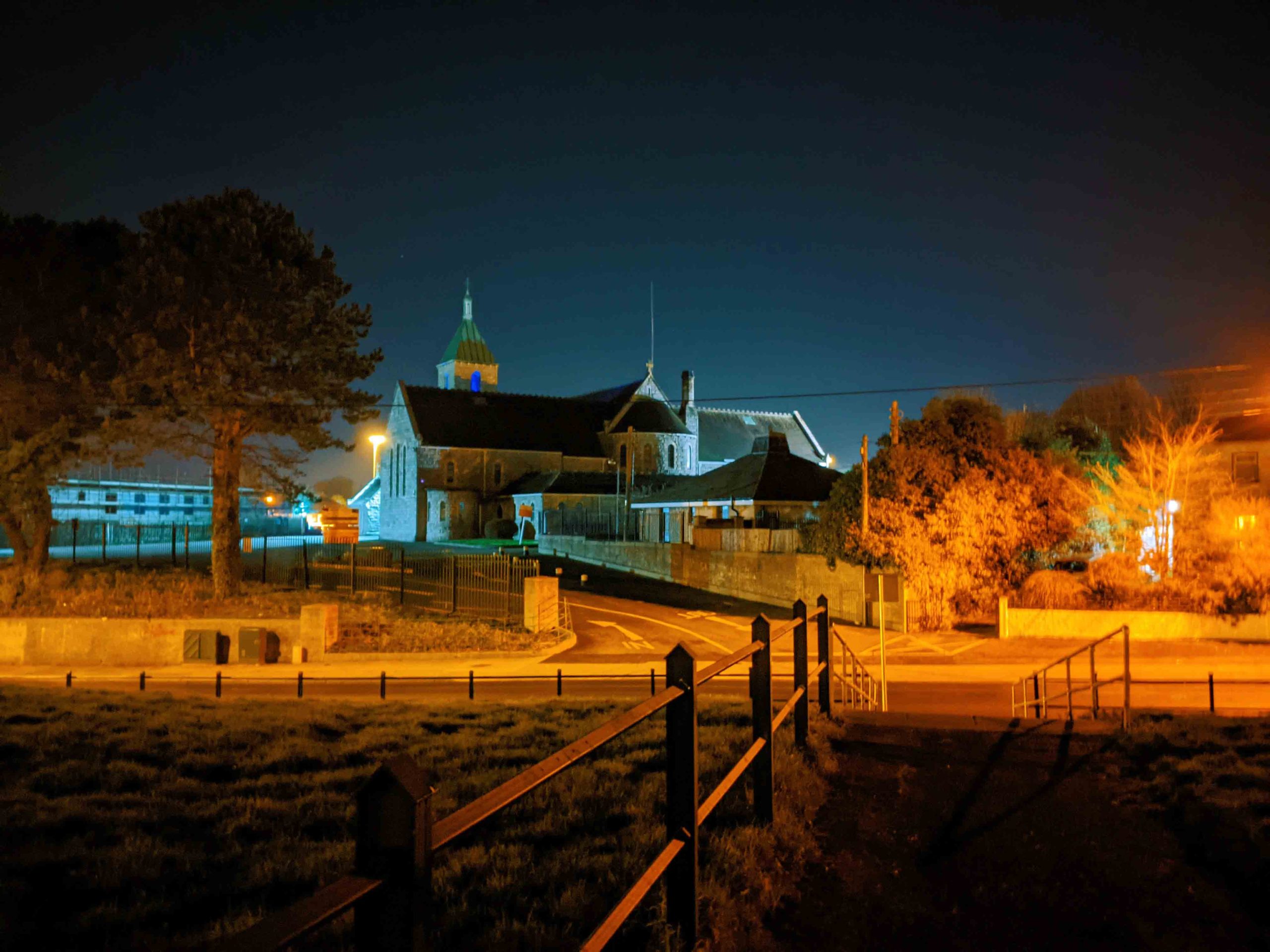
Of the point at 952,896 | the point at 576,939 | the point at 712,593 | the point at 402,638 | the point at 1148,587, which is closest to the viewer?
the point at 576,939

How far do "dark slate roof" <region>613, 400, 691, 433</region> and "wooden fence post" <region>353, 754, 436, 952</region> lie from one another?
67502mm

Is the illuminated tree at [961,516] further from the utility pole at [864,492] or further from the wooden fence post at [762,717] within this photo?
the wooden fence post at [762,717]

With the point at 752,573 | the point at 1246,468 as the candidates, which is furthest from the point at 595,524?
the point at 1246,468

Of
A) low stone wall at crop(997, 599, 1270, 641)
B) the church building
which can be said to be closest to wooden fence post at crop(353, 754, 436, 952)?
low stone wall at crop(997, 599, 1270, 641)

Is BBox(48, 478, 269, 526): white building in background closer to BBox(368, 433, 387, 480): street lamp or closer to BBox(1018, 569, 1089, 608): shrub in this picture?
BBox(368, 433, 387, 480): street lamp

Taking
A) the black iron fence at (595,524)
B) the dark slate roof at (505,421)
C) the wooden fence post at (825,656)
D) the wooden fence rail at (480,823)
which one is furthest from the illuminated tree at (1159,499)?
the dark slate roof at (505,421)

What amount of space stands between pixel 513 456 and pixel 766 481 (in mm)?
30320

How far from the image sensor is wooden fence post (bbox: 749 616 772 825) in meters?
5.32

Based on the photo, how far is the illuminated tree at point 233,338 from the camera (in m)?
23.8

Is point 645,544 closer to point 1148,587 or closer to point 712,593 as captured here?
point 712,593

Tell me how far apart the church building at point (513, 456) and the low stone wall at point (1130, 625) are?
32.5m

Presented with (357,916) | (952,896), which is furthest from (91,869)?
(952,896)

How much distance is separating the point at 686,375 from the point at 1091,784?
7242 centimetres

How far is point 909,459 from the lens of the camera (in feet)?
91.3
